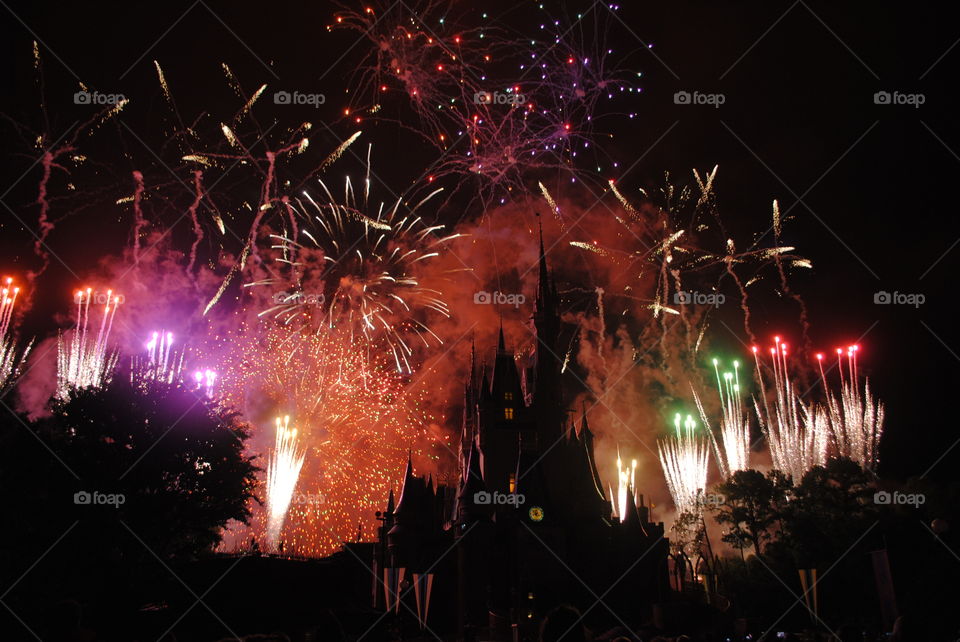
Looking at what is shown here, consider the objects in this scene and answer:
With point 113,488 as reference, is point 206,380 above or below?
above

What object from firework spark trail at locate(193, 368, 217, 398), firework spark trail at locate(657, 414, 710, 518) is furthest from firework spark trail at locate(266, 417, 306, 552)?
firework spark trail at locate(657, 414, 710, 518)

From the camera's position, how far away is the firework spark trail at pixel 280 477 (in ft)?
170

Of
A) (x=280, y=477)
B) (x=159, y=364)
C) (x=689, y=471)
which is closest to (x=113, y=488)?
(x=159, y=364)

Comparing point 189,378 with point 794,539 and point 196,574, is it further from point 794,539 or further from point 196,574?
point 794,539

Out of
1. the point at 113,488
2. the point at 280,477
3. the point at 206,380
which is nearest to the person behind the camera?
the point at 113,488

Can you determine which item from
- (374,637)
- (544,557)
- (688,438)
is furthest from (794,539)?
(374,637)

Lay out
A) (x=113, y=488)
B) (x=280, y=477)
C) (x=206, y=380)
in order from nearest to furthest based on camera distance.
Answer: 1. (x=113, y=488)
2. (x=206, y=380)
3. (x=280, y=477)

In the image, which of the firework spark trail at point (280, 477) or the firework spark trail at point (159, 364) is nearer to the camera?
the firework spark trail at point (159, 364)

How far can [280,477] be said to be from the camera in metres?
52.4

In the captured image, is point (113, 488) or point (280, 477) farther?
point (280, 477)

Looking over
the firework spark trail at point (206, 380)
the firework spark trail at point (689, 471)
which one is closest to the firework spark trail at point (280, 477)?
the firework spark trail at point (206, 380)

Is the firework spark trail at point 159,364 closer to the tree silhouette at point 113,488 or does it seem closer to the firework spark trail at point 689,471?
the tree silhouette at point 113,488

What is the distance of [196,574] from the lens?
35.1m

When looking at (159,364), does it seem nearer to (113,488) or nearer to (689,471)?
(113,488)
